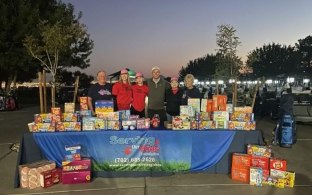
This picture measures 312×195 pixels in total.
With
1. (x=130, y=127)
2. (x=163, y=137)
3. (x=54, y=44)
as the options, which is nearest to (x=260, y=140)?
(x=163, y=137)

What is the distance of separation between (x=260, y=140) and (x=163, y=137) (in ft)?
5.79

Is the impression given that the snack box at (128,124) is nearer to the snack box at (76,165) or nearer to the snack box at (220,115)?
the snack box at (76,165)

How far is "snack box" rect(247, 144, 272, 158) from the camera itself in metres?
6.99

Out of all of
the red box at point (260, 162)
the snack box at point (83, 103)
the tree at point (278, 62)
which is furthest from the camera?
the tree at point (278, 62)

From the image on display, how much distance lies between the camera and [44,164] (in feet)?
22.6

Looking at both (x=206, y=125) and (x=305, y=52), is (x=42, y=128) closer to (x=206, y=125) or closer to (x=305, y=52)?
(x=206, y=125)

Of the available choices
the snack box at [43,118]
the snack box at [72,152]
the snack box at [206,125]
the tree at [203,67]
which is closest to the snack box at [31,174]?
the snack box at [72,152]

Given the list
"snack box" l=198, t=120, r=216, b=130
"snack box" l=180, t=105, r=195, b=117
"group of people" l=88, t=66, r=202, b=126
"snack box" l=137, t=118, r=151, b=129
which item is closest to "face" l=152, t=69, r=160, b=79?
"group of people" l=88, t=66, r=202, b=126

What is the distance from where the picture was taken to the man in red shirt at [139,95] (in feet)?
26.7

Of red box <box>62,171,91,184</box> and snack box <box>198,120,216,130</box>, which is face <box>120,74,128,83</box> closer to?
snack box <box>198,120,216,130</box>

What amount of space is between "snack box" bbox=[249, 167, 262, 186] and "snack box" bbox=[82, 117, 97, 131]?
2.84m

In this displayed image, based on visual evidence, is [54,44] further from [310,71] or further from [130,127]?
[310,71]

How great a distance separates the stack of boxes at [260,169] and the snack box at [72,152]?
273 cm

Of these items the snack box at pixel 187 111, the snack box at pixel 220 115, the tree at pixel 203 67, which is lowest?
the snack box at pixel 220 115
